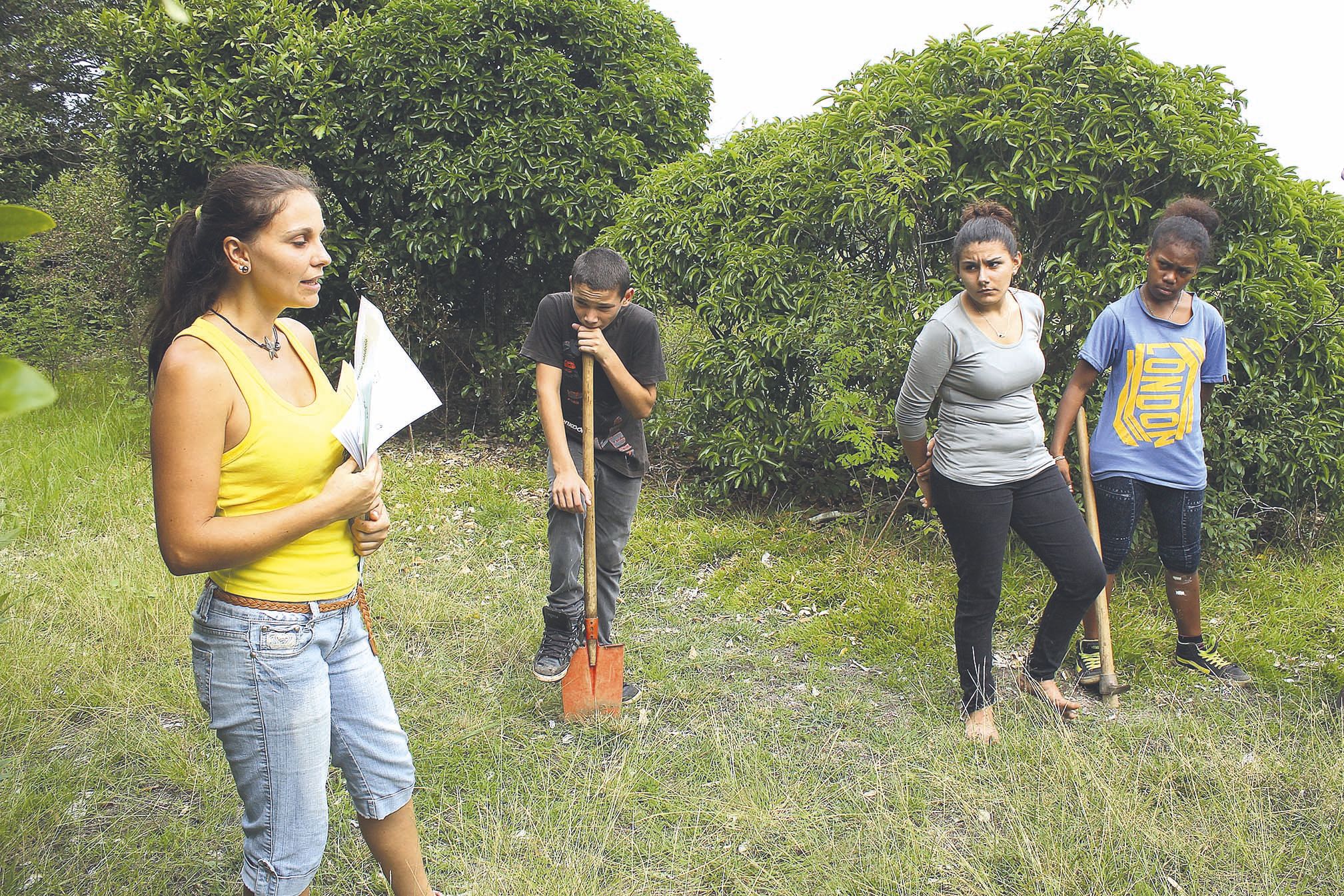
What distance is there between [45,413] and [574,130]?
6185mm

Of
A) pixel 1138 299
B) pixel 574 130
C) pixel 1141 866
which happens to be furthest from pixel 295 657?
pixel 574 130

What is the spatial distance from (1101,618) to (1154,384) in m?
0.96

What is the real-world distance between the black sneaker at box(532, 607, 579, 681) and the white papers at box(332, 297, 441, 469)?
1858 millimetres

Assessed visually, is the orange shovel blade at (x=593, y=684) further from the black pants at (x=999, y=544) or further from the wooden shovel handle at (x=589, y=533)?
the black pants at (x=999, y=544)

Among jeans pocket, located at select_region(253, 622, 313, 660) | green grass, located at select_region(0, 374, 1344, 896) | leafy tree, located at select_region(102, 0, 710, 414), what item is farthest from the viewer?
leafy tree, located at select_region(102, 0, 710, 414)

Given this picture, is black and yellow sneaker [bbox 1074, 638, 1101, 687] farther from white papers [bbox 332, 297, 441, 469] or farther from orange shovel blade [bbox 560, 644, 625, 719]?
white papers [bbox 332, 297, 441, 469]

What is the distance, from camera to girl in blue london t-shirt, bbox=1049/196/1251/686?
12.0 feet

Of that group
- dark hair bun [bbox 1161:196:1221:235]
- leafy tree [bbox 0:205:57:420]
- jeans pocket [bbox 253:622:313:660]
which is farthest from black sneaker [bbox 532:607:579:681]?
leafy tree [bbox 0:205:57:420]

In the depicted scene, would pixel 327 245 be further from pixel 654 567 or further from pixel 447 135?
pixel 654 567

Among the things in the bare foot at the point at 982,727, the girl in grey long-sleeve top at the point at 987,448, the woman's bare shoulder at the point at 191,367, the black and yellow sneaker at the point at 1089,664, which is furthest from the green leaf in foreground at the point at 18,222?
the black and yellow sneaker at the point at 1089,664

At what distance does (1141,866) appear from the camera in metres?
2.68

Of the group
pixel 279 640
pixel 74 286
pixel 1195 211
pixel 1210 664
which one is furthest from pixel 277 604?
pixel 74 286

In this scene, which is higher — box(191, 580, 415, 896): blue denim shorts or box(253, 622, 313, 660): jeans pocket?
box(253, 622, 313, 660): jeans pocket

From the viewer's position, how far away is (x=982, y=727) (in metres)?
3.45
